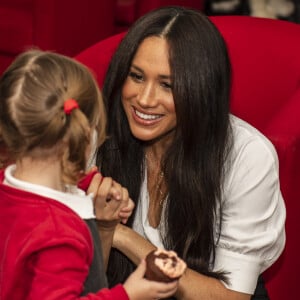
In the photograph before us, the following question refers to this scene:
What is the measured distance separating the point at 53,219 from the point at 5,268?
0.11m

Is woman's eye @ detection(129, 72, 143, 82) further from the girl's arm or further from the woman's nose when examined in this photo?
the girl's arm

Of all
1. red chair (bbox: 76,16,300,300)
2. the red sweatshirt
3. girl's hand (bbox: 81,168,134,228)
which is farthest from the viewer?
red chair (bbox: 76,16,300,300)

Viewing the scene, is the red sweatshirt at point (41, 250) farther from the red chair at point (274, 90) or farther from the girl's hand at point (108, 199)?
the red chair at point (274, 90)

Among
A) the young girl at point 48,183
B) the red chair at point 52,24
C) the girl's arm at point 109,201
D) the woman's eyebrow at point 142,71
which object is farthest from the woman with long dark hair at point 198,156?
the red chair at point 52,24

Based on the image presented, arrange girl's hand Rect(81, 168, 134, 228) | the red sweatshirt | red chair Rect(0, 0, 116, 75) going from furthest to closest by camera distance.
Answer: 1. red chair Rect(0, 0, 116, 75)
2. girl's hand Rect(81, 168, 134, 228)
3. the red sweatshirt

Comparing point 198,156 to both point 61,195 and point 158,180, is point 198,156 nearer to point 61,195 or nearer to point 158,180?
point 158,180

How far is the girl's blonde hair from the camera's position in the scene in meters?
1.29

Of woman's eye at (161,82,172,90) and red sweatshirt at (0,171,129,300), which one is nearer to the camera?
red sweatshirt at (0,171,129,300)

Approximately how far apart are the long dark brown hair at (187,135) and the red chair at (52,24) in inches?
50.8

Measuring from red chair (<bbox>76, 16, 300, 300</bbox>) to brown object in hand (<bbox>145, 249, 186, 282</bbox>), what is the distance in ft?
1.86

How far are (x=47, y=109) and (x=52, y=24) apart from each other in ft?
6.08

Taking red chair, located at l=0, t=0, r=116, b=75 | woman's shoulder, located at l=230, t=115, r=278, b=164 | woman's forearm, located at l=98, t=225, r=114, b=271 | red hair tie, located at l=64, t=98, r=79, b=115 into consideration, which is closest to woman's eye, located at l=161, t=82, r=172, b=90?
woman's shoulder, located at l=230, t=115, r=278, b=164

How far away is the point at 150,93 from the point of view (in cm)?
171

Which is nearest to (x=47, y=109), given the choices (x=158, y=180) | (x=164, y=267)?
(x=164, y=267)
